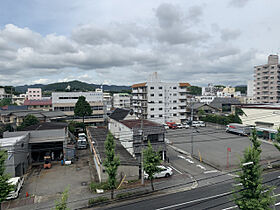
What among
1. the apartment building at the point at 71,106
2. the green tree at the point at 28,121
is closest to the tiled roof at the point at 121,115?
the green tree at the point at 28,121

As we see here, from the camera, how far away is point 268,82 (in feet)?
207

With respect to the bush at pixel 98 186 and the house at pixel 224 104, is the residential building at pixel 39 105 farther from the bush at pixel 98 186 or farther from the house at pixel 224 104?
the house at pixel 224 104

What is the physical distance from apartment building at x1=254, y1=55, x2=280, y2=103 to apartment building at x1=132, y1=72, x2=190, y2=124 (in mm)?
31112

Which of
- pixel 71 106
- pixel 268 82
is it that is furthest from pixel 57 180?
pixel 268 82

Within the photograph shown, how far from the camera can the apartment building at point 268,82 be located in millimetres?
61312

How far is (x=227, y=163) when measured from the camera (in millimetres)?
22234

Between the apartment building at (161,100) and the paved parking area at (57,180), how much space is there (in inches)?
1160

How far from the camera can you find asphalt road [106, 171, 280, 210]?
529 inches

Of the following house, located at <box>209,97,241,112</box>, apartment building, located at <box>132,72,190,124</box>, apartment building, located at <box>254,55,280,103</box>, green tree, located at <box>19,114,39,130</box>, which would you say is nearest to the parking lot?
apartment building, located at <box>132,72,190,124</box>

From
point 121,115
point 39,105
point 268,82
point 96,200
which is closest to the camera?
point 96,200

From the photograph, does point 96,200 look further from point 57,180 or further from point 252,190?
point 252,190

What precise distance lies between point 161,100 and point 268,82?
4040cm

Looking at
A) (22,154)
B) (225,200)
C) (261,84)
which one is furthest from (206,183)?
(261,84)

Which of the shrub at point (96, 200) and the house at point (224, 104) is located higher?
the house at point (224, 104)
